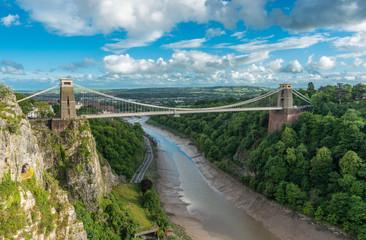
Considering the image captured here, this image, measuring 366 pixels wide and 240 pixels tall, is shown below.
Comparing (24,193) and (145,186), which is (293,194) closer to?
(145,186)

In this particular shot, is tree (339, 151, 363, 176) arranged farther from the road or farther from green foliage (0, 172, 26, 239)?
green foliage (0, 172, 26, 239)

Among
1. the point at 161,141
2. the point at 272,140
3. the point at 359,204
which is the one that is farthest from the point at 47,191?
the point at 161,141

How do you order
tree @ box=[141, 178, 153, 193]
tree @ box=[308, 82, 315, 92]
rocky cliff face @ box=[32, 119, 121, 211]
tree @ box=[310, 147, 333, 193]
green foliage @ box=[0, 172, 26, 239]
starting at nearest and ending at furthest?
1. green foliage @ box=[0, 172, 26, 239]
2. rocky cliff face @ box=[32, 119, 121, 211]
3. tree @ box=[310, 147, 333, 193]
4. tree @ box=[141, 178, 153, 193]
5. tree @ box=[308, 82, 315, 92]

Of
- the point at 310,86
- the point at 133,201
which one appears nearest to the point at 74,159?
the point at 133,201

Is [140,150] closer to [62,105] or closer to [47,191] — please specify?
[62,105]

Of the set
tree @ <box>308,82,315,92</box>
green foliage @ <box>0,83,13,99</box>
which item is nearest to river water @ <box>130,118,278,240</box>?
green foliage @ <box>0,83,13,99</box>

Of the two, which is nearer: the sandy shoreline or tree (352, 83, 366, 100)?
the sandy shoreline
